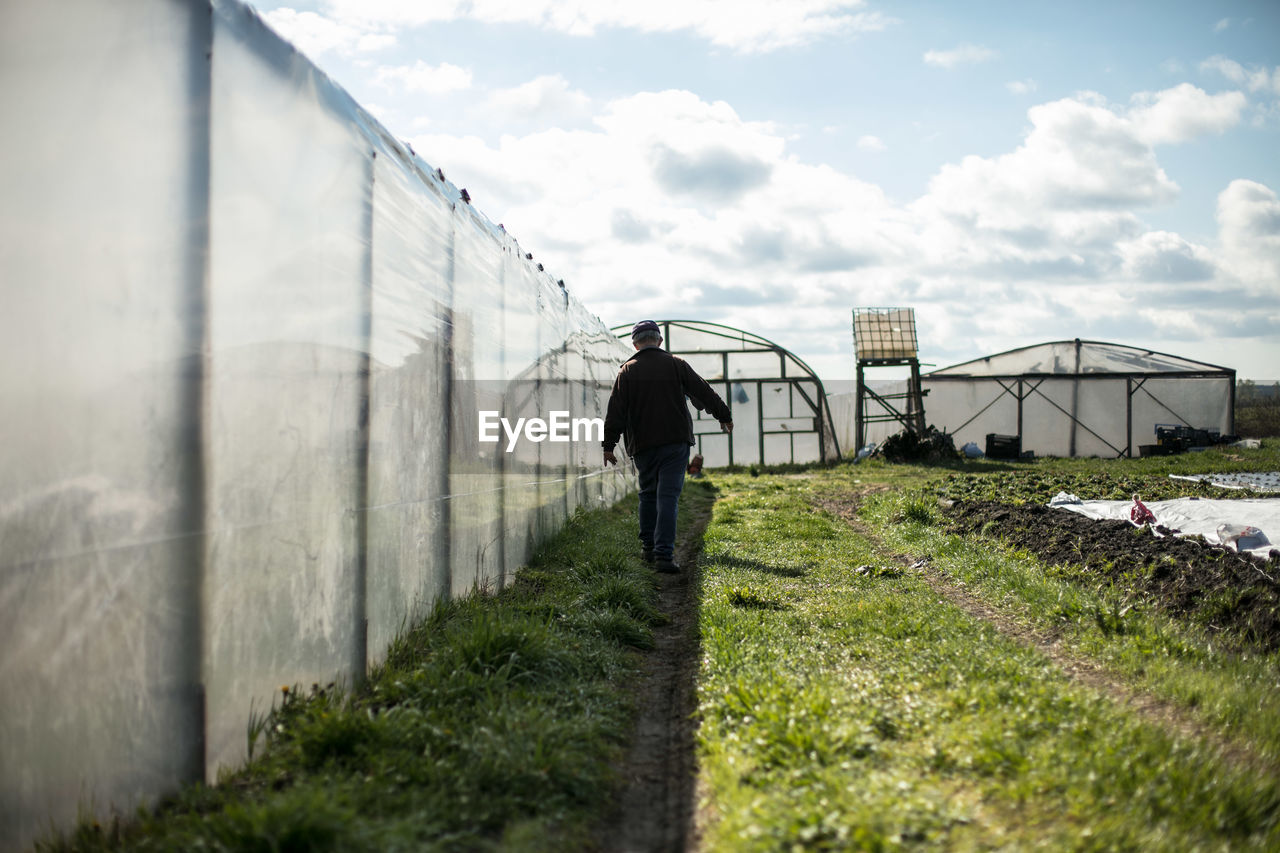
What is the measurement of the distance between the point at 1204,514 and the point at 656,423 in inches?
189

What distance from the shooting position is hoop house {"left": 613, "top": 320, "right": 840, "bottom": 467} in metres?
21.6

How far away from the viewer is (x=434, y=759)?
262 centimetres

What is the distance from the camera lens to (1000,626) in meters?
4.54

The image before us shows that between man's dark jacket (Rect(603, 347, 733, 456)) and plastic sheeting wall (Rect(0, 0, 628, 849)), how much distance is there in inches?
120

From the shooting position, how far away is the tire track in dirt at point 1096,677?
9.31ft

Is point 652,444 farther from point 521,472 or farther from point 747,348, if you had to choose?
point 747,348

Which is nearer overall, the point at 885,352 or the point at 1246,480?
the point at 1246,480

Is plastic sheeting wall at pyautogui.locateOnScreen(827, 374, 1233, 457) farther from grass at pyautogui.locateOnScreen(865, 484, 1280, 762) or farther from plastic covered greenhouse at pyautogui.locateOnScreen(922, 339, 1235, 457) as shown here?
grass at pyautogui.locateOnScreen(865, 484, 1280, 762)

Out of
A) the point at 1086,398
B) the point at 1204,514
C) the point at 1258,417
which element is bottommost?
the point at 1204,514

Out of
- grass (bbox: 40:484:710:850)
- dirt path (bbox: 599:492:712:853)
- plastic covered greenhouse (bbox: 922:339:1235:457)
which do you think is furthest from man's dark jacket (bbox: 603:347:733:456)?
plastic covered greenhouse (bbox: 922:339:1235:457)

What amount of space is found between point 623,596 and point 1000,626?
203cm

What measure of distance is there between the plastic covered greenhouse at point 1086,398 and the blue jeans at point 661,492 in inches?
694

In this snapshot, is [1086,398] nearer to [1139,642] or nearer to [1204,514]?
[1204,514]

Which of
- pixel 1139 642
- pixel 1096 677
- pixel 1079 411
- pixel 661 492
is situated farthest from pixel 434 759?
pixel 1079 411
